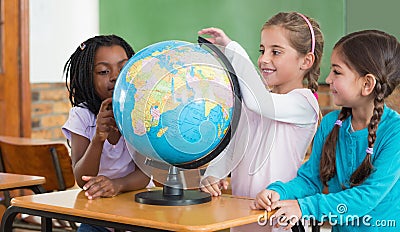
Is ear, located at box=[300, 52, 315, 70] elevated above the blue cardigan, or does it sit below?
above

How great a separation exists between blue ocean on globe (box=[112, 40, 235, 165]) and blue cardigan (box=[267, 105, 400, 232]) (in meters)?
0.29

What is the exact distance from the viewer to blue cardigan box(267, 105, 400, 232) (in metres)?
2.00

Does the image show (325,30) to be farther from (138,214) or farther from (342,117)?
(138,214)

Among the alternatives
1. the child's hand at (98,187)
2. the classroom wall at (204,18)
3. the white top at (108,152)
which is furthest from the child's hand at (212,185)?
the classroom wall at (204,18)

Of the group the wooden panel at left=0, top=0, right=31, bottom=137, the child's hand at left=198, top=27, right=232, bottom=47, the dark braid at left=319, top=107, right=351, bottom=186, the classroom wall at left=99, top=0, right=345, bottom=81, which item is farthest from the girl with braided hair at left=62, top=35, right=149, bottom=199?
the wooden panel at left=0, top=0, right=31, bottom=137

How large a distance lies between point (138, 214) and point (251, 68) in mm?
523

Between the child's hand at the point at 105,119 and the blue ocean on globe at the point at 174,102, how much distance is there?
13cm

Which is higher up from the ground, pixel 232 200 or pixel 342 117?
pixel 342 117

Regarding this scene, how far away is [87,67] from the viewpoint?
2.38 metres

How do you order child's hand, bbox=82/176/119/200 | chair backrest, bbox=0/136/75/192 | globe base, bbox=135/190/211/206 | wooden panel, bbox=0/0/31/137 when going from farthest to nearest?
1. wooden panel, bbox=0/0/31/137
2. chair backrest, bbox=0/136/75/192
3. child's hand, bbox=82/176/119/200
4. globe base, bbox=135/190/211/206

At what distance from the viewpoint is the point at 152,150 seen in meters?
1.98

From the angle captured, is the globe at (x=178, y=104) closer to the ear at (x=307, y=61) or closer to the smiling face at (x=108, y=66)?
the smiling face at (x=108, y=66)

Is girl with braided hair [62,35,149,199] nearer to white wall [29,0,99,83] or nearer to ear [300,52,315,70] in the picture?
ear [300,52,315,70]

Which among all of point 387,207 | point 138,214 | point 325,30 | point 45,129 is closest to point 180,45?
point 138,214
